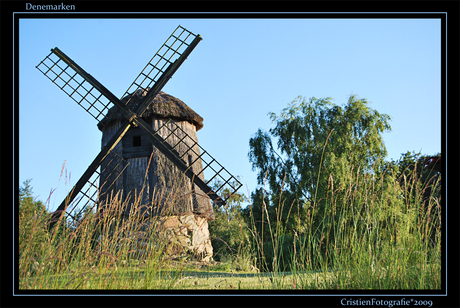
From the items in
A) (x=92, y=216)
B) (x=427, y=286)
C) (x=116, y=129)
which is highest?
(x=116, y=129)

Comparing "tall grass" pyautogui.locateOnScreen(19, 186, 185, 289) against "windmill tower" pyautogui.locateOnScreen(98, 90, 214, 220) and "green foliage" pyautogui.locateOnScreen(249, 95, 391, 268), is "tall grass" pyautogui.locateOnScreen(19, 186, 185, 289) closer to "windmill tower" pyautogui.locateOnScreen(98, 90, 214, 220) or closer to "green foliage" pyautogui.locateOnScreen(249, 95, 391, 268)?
"windmill tower" pyautogui.locateOnScreen(98, 90, 214, 220)

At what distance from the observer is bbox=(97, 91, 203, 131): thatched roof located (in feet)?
32.5

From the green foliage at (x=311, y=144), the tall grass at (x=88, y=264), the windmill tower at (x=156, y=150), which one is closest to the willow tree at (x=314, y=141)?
the green foliage at (x=311, y=144)

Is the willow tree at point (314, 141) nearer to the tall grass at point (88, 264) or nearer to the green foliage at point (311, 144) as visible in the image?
the green foliage at point (311, 144)

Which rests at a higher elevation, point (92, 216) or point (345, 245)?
point (92, 216)

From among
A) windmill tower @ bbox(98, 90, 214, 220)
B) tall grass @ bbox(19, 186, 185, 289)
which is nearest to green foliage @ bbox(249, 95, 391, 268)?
windmill tower @ bbox(98, 90, 214, 220)
